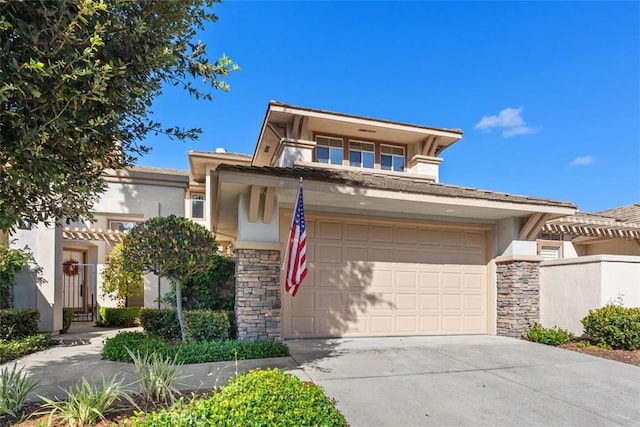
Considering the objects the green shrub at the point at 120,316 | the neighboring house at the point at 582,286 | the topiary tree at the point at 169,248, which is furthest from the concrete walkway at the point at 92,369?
the neighboring house at the point at 582,286

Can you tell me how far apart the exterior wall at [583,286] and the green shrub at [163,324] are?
911cm

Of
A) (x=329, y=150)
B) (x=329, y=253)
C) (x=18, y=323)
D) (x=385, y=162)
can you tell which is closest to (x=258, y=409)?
(x=329, y=253)

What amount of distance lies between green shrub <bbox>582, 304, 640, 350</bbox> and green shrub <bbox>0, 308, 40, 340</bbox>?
12.8m

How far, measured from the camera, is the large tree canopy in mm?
2898

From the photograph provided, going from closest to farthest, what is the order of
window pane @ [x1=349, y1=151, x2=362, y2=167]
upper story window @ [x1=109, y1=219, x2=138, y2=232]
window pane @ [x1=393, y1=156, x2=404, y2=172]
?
1. window pane @ [x1=349, y1=151, x2=362, y2=167]
2. window pane @ [x1=393, y1=156, x2=404, y2=172]
3. upper story window @ [x1=109, y1=219, x2=138, y2=232]

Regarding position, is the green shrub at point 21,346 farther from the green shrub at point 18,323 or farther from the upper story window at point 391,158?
the upper story window at point 391,158

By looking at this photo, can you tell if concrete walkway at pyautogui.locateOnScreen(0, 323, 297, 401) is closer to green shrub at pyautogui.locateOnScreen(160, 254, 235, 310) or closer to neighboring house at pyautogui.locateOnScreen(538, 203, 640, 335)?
green shrub at pyautogui.locateOnScreen(160, 254, 235, 310)

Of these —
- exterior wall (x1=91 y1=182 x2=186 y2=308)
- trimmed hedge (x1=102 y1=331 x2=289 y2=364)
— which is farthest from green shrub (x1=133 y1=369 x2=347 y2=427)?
exterior wall (x1=91 y1=182 x2=186 y2=308)

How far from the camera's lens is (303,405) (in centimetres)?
315

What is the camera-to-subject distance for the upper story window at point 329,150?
12320mm

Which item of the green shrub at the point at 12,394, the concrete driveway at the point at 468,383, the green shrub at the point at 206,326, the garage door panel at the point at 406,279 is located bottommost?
the concrete driveway at the point at 468,383

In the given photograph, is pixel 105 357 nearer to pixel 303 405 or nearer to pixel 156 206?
pixel 303 405

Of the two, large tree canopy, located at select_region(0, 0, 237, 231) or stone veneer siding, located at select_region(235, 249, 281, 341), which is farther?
stone veneer siding, located at select_region(235, 249, 281, 341)

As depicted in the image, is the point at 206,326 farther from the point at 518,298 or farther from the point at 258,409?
the point at 518,298
